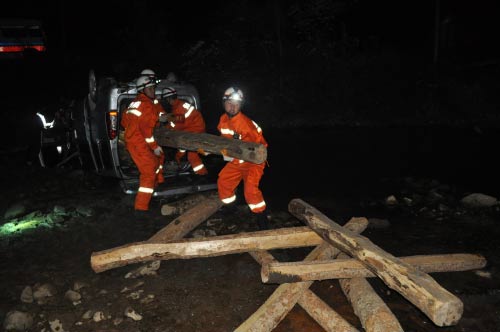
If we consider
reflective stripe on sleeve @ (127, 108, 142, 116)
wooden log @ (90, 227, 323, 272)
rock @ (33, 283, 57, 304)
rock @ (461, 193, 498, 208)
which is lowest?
rock @ (461, 193, 498, 208)

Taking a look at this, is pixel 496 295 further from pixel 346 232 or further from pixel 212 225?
pixel 212 225

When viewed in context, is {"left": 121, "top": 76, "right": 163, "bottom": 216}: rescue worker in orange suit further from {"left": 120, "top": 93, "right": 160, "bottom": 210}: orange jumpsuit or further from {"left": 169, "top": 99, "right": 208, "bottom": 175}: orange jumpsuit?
{"left": 169, "top": 99, "right": 208, "bottom": 175}: orange jumpsuit

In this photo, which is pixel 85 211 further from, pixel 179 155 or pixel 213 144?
pixel 213 144

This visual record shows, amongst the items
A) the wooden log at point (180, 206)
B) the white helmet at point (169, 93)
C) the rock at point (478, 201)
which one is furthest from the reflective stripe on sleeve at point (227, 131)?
the rock at point (478, 201)

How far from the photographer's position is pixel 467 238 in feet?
14.4

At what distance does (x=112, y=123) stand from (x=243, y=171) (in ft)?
6.37

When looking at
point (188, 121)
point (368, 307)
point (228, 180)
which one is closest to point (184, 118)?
point (188, 121)

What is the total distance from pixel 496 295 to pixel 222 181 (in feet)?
9.39

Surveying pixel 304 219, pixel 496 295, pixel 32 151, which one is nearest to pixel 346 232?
pixel 304 219

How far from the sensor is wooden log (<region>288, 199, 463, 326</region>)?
234cm

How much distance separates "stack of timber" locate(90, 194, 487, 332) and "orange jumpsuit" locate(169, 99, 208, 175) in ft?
6.19

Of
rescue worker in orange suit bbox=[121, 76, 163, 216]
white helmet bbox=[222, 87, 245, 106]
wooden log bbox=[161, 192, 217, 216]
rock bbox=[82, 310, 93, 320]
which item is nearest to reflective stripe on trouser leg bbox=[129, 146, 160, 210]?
rescue worker in orange suit bbox=[121, 76, 163, 216]

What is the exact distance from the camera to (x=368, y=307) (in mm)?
2812

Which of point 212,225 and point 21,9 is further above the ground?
point 21,9
